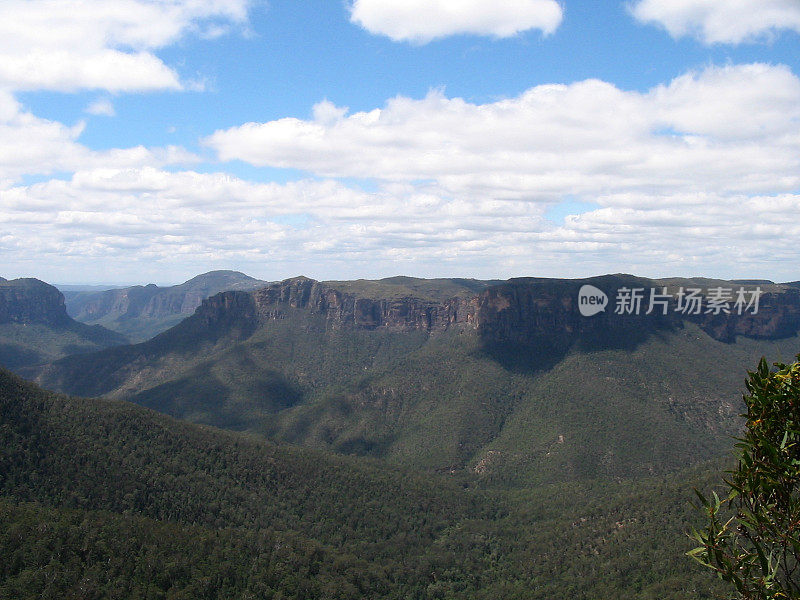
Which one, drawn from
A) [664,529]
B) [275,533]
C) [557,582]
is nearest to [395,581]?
[275,533]

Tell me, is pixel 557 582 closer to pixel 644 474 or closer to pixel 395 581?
pixel 395 581

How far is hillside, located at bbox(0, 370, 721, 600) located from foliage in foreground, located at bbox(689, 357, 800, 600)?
67307 mm

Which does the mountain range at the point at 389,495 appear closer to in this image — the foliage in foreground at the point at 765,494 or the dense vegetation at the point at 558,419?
the dense vegetation at the point at 558,419

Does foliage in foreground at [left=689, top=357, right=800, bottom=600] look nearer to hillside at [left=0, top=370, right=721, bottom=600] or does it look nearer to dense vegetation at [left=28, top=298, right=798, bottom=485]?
hillside at [left=0, top=370, right=721, bottom=600]

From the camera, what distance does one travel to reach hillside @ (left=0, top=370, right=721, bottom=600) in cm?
6619

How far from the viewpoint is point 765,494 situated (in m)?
10.4

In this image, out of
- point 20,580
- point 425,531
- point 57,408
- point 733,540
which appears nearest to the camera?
point 733,540

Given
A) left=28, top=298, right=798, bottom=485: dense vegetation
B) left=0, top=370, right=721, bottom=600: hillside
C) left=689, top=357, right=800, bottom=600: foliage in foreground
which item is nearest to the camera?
left=689, top=357, right=800, bottom=600: foliage in foreground

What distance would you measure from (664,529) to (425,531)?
4570 centimetres

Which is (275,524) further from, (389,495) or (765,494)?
(765,494)

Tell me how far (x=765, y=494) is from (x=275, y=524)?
327 ft

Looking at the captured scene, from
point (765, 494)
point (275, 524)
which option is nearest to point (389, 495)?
point (275, 524)

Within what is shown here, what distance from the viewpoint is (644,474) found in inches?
5443

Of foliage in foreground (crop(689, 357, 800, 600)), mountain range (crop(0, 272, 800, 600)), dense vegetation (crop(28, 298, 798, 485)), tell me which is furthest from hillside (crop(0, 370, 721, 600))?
foliage in foreground (crop(689, 357, 800, 600))
